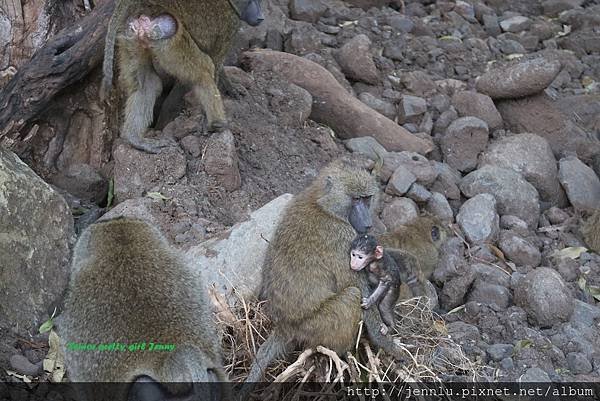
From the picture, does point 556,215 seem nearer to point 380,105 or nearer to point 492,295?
point 492,295

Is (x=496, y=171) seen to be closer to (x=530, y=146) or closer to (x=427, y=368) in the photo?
(x=530, y=146)

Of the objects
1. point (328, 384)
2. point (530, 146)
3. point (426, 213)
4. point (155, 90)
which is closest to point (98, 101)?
point (155, 90)

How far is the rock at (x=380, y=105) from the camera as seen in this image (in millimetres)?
7648

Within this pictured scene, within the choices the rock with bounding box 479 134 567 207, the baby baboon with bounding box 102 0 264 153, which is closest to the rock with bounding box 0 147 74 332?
the baby baboon with bounding box 102 0 264 153

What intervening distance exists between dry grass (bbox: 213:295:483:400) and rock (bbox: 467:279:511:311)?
0.67 m

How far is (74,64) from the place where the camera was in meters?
5.98

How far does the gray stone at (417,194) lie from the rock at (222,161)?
1.27m

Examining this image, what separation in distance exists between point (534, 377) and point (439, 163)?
2.43 meters

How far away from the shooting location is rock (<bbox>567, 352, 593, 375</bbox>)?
527cm

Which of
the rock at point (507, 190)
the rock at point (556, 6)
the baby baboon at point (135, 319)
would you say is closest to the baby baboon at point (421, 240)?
the rock at point (507, 190)

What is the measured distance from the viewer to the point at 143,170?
6.09 metres

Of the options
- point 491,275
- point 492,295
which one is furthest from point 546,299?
point 491,275

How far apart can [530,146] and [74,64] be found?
344 cm

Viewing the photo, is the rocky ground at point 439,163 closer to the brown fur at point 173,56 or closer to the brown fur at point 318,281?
the brown fur at point 173,56
